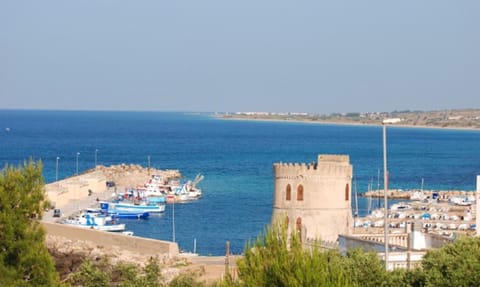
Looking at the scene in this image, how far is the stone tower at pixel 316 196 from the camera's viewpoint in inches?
1168

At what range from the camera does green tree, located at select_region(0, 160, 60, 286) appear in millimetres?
20234

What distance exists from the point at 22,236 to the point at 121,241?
22495 mm

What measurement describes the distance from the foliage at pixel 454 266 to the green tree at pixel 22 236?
690 centimetres

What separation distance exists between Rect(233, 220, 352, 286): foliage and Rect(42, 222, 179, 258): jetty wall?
66.9 ft

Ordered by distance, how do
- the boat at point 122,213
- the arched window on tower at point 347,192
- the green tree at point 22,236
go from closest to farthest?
the green tree at point 22,236 < the arched window on tower at point 347,192 < the boat at point 122,213

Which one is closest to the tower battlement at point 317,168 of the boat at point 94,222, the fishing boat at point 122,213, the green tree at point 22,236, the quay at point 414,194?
the green tree at point 22,236

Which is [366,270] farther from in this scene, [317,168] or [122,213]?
[122,213]

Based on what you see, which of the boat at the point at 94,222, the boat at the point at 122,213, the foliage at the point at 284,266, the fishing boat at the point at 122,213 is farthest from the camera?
the boat at the point at 122,213

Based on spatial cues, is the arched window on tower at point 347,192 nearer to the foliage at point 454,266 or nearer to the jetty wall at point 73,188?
the foliage at point 454,266

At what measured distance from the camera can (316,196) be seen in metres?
30.0

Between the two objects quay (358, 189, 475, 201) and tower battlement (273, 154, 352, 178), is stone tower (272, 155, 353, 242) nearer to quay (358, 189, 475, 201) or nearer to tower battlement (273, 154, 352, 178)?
tower battlement (273, 154, 352, 178)

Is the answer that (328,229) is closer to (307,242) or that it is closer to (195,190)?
(307,242)

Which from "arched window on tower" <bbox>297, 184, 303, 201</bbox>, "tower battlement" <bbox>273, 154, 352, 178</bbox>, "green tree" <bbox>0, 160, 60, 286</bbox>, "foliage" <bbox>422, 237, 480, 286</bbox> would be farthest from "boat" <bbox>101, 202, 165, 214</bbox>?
"foliage" <bbox>422, 237, 480, 286</bbox>

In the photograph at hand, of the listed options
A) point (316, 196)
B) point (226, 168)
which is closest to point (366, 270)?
point (316, 196)
